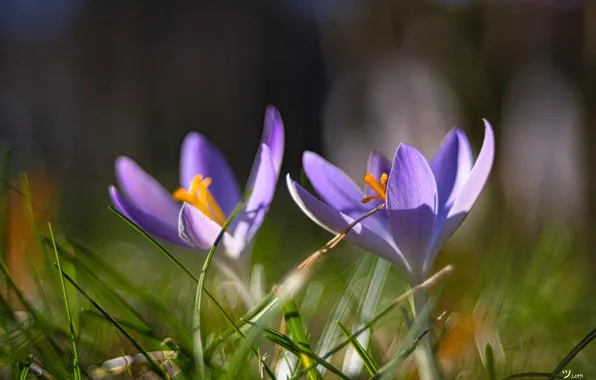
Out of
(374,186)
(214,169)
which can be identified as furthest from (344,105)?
(374,186)

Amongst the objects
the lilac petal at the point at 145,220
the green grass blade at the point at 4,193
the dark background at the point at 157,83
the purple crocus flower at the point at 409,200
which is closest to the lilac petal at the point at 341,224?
the purple crocus flower at the point at 409,200

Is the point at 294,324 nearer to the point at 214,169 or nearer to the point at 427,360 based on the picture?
the point at 427,360

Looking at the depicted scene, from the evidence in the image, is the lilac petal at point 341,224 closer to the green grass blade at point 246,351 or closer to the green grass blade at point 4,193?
the green grass blade at point 246,351

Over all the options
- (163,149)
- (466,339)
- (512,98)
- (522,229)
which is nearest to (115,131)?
(163,149)

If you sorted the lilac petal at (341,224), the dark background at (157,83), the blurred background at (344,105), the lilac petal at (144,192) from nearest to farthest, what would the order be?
the lilac petal at (341,224) < the lilac petal at (144,192) < the blurred background at (344,105) < the dark background at (157,83)

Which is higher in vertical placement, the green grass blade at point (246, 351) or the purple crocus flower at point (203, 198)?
the purple crocus flower at point (203, 198)

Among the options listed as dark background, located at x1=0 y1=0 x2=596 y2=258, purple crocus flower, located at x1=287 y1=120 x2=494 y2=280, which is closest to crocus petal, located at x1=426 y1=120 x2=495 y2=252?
purple crocus flower, located at x1=287 y1=120 x2=494 y2=280
